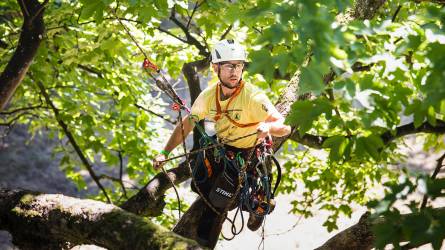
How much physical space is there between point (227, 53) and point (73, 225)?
1.79 metres

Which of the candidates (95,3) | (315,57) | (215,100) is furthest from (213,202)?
(315,57)

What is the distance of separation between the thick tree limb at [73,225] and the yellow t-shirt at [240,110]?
1101mm

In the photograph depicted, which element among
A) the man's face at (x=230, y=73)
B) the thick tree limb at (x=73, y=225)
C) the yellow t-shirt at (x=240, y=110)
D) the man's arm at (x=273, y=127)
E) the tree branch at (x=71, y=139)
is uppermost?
the tree branch at (x=71, y=139)

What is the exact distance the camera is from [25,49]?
5121 millimetres

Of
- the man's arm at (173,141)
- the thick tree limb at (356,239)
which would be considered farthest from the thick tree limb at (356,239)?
the man's arm at (173,141)

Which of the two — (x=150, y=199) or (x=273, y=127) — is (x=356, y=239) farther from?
(x=150, y=199)

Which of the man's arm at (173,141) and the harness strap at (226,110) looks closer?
the harness strap at (226,110)

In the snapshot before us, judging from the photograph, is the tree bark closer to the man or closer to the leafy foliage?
the leafy foliage

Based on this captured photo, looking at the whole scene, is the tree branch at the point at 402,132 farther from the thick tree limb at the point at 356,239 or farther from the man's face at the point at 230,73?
the man's face at the point at 230,73

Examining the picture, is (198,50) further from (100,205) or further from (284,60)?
(284,60)

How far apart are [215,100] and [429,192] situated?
2.28 metres

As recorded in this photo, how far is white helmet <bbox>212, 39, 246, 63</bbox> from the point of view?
4188mm

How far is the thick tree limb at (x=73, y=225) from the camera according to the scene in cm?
317

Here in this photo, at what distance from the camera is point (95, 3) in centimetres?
383
